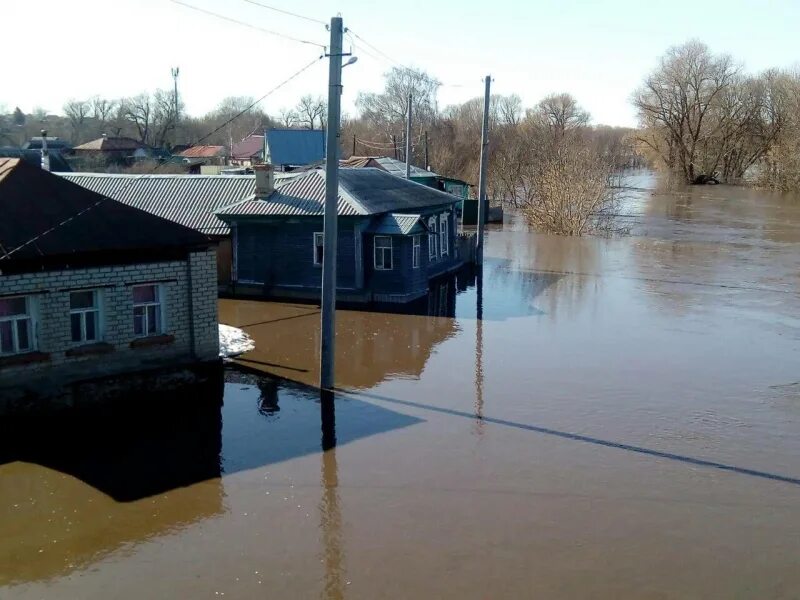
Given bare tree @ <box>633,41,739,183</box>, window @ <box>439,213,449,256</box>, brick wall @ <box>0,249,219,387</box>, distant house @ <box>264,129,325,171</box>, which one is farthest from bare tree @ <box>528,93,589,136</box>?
brick wall @ <box>0,249,219,387</box>

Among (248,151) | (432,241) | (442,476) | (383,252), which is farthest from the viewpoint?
(248,151)

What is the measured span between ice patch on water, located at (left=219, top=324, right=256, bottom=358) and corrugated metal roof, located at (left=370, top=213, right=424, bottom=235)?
4.99m

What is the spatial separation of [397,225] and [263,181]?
4.23 metres

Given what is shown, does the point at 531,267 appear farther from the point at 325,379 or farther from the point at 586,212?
the point at 325,379

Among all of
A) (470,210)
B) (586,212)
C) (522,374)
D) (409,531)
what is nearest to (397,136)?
(470,210)

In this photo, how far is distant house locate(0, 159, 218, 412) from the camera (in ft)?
39.4

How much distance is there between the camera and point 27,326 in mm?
12180

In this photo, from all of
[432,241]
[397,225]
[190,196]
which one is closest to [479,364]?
[397,225]

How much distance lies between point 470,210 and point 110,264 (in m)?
32.3

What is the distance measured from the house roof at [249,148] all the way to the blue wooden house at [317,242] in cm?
4414

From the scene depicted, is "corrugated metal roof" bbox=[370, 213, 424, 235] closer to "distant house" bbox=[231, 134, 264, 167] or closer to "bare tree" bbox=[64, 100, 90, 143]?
"distant house" bbox=[231, 134, 264, 167]

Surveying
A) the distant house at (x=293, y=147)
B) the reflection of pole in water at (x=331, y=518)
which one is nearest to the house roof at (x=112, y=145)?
the distant house at (x=293, y=147)

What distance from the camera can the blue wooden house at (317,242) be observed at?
21109mm

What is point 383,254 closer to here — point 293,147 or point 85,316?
point 85,316
